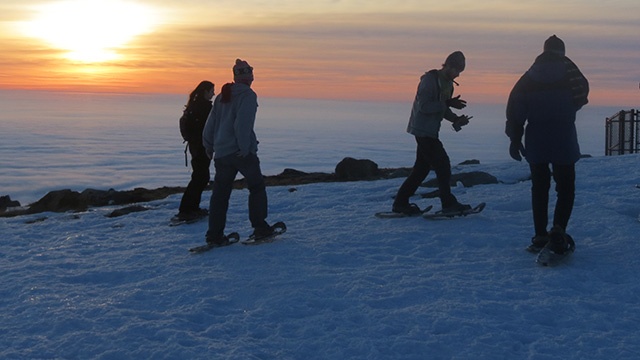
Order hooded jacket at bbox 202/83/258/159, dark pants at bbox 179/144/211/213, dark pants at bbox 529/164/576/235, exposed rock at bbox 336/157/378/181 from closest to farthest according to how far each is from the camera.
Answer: dark pants at bbox 529/164/576/235 → hooded jacket at bbox 202/83/258/159 → dark pants at bbox 179/144/211/213 → exposed rock at bbox 336/157/378/181

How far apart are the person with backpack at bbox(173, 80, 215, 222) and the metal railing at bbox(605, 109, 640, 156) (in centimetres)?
1521

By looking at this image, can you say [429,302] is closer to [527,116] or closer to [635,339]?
[635,339]

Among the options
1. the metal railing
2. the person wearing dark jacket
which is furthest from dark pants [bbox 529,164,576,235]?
the metal railing

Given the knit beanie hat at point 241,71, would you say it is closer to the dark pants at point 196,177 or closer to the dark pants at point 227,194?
the dark pants at point 227,194

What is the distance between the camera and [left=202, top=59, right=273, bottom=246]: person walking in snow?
26.2ft

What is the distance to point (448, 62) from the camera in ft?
28.1

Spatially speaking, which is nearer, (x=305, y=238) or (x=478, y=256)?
(x=478, y=256)

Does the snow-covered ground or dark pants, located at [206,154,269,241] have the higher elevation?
dark pants, located at [206,154,269,241]

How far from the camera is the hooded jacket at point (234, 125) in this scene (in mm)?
7961

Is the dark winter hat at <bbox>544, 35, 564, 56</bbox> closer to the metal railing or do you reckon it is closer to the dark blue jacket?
the dark blue jacket

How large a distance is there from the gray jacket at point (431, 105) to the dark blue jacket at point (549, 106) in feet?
5.45

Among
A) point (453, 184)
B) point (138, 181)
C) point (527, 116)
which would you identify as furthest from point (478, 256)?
point (138, 181)

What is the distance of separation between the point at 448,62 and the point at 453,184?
16.7ft

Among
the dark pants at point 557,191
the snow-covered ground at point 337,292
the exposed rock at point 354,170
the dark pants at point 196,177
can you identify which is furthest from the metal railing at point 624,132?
the dark pants at point 557,191
